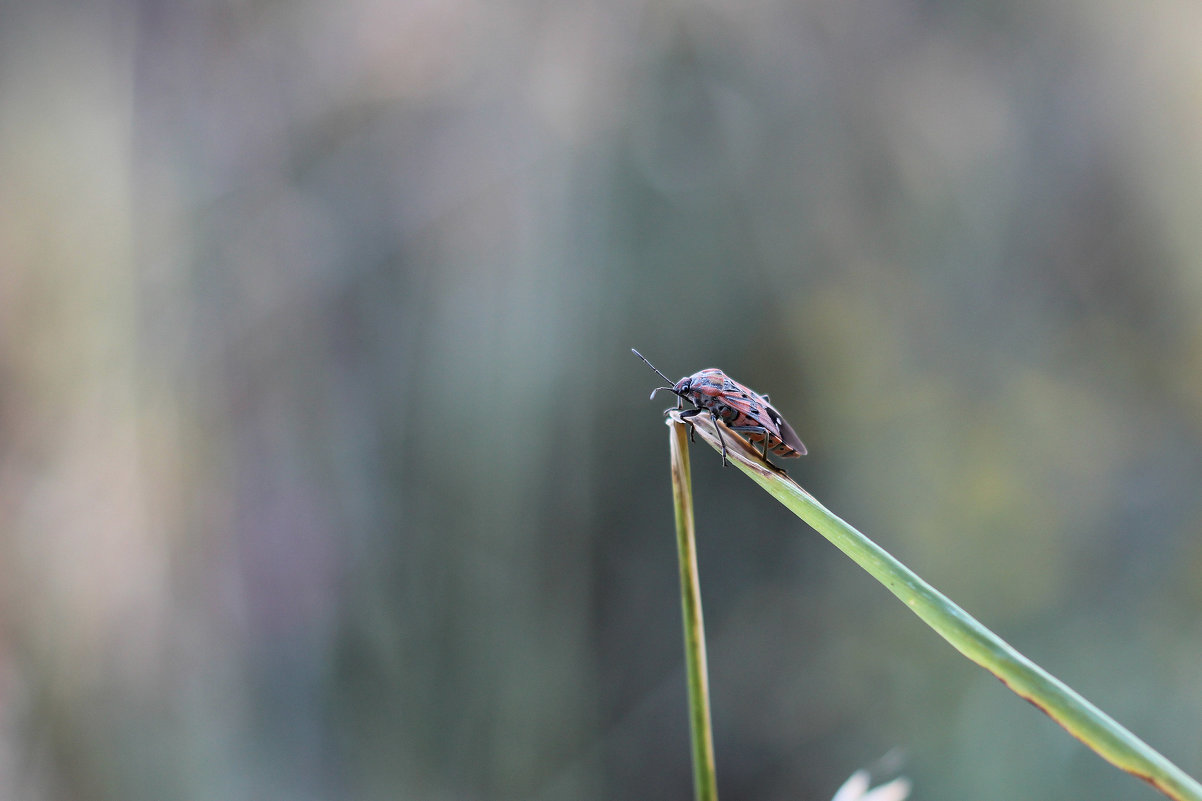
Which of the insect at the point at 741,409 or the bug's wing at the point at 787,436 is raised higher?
the insect at the point at 741,409

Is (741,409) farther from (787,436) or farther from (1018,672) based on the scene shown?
(1018,672)

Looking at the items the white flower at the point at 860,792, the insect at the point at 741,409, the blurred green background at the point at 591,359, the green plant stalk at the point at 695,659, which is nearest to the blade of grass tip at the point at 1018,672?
the green plant stalk at the point at 695,659

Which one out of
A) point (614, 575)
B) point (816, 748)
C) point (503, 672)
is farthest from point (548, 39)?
point (816, 748)

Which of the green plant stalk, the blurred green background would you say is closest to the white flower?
the green plant stalk

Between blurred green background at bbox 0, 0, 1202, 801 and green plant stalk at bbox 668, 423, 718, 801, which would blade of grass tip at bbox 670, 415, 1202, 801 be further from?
blurred green background at bbox 0, 0, 1202, 801

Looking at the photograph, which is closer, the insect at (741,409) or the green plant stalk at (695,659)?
the green plant stalk at (695,659)

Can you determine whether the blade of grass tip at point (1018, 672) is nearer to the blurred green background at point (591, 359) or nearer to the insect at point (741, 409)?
the insect at point (741, 409)

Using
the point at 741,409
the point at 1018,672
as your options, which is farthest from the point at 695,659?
the point at 741,409
